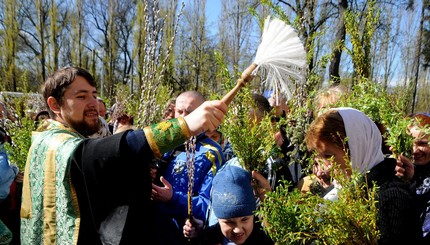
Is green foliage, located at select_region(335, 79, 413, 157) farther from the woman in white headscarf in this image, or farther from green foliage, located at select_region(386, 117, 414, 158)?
the woman in white headscarf

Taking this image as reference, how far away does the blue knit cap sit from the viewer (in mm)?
2248

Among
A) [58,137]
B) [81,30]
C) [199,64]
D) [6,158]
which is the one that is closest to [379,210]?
[58,137]

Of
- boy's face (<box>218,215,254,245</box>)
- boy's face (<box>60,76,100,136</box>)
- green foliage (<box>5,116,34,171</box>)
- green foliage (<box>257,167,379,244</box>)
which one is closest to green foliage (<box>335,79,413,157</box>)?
green foliage (<box>257,167,379,244</box>)

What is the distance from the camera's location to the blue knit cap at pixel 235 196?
2.25 m

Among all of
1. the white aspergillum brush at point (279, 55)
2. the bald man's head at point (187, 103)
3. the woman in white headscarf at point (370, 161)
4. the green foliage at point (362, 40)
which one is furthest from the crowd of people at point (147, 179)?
the bald man's head at point (187, 103)

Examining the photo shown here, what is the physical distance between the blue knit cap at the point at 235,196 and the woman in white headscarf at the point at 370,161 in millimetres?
475

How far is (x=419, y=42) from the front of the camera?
2070 centimetres

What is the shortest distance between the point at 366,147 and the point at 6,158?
129 inches

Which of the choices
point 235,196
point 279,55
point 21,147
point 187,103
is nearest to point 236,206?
point 235,196

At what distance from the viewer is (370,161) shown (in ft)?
6.21

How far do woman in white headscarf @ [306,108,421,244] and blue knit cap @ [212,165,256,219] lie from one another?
47 centimetres

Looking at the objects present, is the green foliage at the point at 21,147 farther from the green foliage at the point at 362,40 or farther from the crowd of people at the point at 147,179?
the green foliage at the point at 362,40

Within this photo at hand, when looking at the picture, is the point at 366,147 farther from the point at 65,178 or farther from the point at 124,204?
the point at 65,178

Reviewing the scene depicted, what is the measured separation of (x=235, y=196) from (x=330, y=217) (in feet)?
2.77
